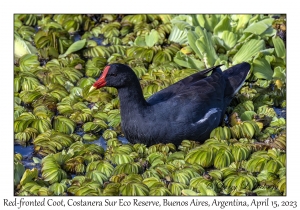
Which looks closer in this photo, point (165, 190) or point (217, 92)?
point (165, 190)

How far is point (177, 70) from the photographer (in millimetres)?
10938

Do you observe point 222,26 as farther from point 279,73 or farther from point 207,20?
point 279,73

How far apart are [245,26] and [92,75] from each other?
256 centimetres

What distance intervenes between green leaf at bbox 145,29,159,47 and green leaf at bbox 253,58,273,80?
5.20 feet

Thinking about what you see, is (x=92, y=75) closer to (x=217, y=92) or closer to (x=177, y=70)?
(x=177, y=70)

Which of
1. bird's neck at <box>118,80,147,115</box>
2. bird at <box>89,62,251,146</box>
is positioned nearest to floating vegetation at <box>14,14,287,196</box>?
bird at <box>89,62,251,146</box>

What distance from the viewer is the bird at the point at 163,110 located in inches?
360

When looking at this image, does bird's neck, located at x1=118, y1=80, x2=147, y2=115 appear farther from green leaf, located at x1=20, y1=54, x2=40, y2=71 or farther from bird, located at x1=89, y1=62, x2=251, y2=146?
green leaf, located at x1=20, y1=54, x2=40, y2=71

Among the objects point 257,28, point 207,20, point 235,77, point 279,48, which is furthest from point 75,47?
point 279,48

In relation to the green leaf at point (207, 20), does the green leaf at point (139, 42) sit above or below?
below

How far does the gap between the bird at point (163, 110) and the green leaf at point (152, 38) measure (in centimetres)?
205

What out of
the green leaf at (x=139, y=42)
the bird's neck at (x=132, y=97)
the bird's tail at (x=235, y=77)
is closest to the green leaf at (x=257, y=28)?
the bird's tail at (x=235, y=77)

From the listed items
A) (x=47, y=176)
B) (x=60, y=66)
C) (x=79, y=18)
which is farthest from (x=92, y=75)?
(x=47, y=176)

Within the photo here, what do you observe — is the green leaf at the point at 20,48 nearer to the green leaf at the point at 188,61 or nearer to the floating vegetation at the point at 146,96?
the floating vegetation at the point at 146,96
